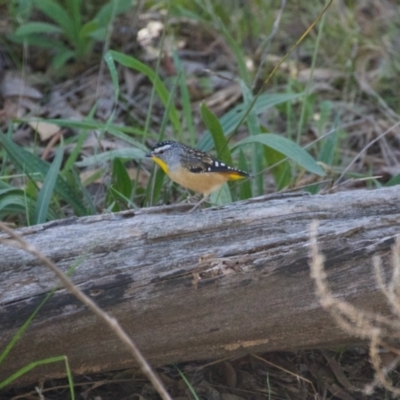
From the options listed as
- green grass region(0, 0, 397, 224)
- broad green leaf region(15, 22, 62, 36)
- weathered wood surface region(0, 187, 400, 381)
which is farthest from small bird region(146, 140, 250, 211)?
broad green leaf region(15, 22, 62, 36)

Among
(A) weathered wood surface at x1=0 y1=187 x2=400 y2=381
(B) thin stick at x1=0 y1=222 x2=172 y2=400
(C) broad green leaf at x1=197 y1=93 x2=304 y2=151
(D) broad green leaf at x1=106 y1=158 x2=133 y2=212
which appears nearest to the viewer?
(B) thin stick at x1=0 y1=222 x2=172 y2=400

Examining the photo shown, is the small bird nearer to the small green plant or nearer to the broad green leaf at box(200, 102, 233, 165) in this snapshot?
the broad green leaf at box(200, 102, 233, 165)

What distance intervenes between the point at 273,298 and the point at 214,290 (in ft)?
0.83

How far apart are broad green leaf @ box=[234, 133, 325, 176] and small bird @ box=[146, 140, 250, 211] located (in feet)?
1.15

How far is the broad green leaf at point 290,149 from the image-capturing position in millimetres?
4207

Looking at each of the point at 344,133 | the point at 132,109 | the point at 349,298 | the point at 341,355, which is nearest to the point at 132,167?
the point at 132,109

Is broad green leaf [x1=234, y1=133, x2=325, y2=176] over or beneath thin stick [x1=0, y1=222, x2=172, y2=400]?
beneath

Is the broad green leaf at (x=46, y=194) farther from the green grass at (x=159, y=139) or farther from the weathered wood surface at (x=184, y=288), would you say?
the weathered wood surface at (x=184, y=288)

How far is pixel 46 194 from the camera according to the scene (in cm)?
416

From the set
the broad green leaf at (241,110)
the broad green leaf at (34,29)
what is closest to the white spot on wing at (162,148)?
the broad green leaf at (241,110)

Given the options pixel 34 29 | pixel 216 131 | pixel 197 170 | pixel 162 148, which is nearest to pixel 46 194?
pixel 162 148

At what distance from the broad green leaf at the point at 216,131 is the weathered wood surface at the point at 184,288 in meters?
1.38

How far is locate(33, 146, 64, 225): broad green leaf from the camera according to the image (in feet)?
13.4

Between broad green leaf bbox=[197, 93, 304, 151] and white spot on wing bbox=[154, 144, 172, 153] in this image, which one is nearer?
white spot on wing bbox=[154, 144, 172, 153]
